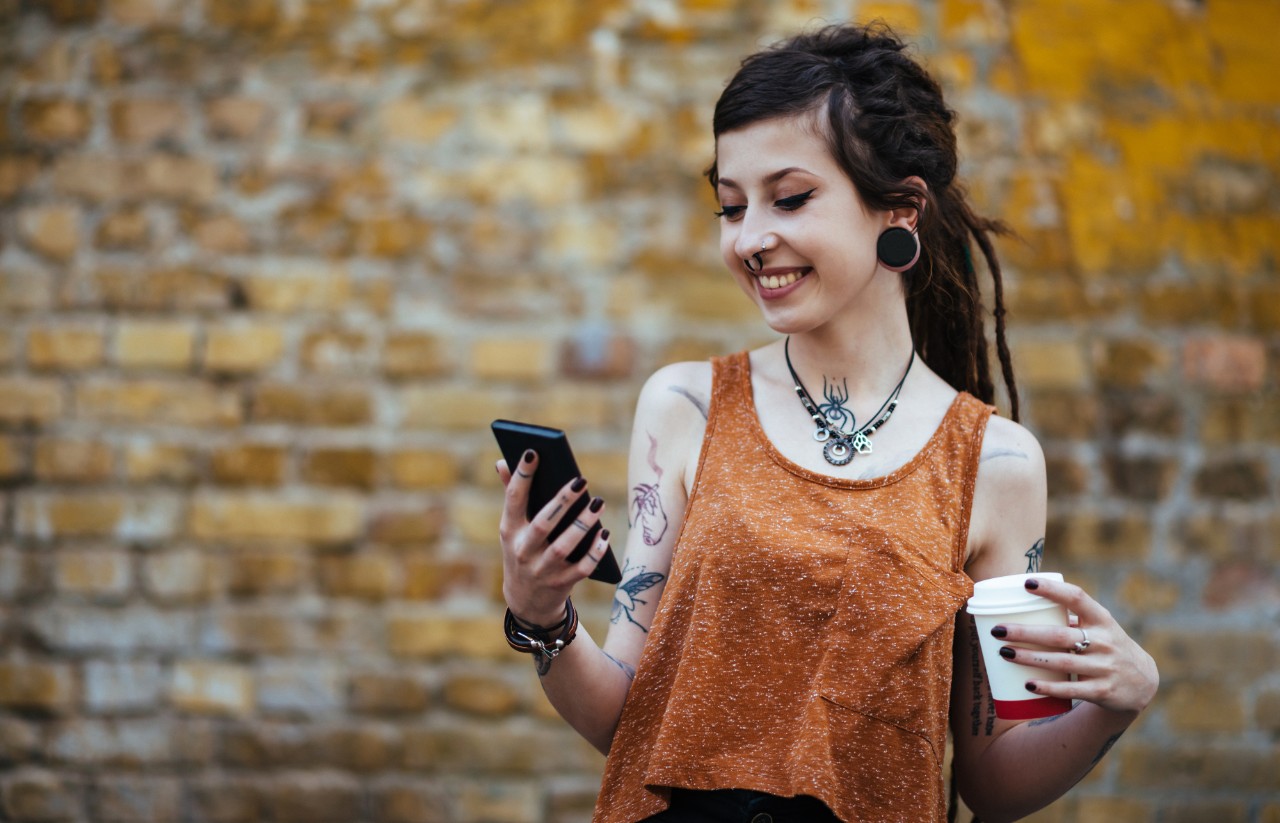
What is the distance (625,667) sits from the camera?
184 centimetres

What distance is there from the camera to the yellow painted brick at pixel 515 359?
Answer: 12.6ft

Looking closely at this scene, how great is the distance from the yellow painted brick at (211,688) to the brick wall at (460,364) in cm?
1

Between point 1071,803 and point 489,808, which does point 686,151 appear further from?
point 1071,803

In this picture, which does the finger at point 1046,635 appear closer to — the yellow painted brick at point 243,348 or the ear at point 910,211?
the ear at point 910,211

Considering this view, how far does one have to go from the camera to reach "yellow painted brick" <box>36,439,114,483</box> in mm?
3883

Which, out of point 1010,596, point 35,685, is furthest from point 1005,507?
point 35,685

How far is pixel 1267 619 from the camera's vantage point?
3.79 metres

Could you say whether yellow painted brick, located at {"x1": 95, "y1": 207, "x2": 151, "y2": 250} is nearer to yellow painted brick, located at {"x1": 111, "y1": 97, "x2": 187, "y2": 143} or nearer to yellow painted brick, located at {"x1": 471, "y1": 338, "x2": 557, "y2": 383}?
yellow painted brick, located at {"x1": 111, "y1": 97, "x2": 187, "y2": 143}

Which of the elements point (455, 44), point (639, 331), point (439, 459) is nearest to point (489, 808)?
point (439, 459)

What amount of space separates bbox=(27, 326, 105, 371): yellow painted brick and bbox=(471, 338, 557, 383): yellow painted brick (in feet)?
4.48

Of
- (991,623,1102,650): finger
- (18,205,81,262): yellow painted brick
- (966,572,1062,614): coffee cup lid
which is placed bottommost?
(991,623,1102,650): finger

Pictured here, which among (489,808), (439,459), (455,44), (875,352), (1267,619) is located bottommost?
(489,808)

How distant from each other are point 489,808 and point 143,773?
4.02 ft

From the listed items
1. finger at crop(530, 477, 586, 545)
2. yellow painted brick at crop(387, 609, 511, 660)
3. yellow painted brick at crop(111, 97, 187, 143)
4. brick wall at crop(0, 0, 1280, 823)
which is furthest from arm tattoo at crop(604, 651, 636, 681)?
yellow painted brick at crop(111, 97, 187, 143)
